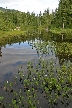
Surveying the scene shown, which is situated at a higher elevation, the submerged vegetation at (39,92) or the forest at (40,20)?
the forest at (40,20)

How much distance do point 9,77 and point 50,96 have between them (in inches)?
305

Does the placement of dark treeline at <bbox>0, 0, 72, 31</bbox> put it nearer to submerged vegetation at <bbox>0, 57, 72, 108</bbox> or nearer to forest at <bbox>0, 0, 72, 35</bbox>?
forest at <bbox>0, 0, 72, 35</bbox>

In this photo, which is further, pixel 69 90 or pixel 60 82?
pixel 60 82

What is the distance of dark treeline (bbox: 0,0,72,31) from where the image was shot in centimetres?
8633

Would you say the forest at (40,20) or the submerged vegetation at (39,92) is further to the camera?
the forest at (40,20)

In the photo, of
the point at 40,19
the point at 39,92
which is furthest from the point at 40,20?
the point at 39,92

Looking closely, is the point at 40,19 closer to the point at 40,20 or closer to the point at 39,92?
the point at 40,20

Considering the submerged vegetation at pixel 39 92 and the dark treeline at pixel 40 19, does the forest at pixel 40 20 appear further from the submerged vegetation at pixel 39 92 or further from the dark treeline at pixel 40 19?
the submerged vegetation at pixel 39 92

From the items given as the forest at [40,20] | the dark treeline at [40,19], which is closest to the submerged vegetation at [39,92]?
the forest at [40,20]

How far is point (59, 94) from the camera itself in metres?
17.4

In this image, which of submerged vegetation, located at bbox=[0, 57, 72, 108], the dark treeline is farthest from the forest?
submerged vegetation, located at bbox=[0, 57, 72, 108]

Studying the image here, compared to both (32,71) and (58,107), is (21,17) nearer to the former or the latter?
(32,71)

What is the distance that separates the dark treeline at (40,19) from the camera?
86.3 metres

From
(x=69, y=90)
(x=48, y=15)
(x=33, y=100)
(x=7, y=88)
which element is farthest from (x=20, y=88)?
(x=48, y=15)
